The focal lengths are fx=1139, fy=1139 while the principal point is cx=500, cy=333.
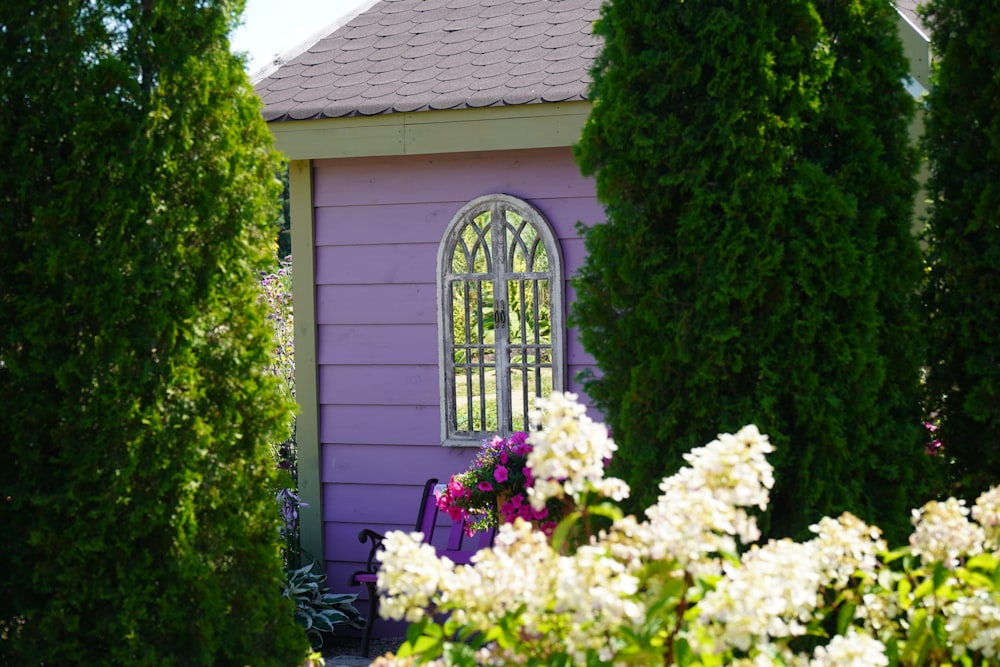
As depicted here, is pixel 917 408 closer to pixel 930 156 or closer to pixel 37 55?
pixel 930 156

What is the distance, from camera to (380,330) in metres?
6.92

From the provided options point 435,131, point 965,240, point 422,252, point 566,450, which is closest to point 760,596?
point 566,450

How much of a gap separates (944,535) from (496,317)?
13.8ft

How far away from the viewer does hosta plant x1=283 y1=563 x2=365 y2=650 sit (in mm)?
6591

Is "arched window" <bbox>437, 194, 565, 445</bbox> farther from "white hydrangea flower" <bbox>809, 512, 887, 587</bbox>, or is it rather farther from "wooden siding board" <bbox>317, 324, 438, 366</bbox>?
"white hydrangea flower" <bbox>809, 512, 887, 587</bbox>

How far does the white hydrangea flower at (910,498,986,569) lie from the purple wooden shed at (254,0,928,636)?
3.79 metres

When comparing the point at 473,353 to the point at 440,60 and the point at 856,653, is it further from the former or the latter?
the point at 856,653

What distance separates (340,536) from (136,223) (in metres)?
3.74

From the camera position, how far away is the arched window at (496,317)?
260 inches

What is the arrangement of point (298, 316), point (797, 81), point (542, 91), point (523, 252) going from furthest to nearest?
point (298, 316) → point (523, 252) → point (542, 91) → point (797, 81)

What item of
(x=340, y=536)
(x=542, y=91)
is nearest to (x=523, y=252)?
(x=542, y=91)

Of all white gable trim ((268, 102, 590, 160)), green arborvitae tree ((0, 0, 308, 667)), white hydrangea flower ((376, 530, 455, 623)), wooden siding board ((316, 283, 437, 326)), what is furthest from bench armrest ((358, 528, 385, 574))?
white hydrangea flower ((376, 530, 455, 623))

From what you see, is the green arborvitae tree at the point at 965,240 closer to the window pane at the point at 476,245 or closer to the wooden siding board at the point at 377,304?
the window pane at the point at 476,245

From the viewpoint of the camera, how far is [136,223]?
3.74 meters
